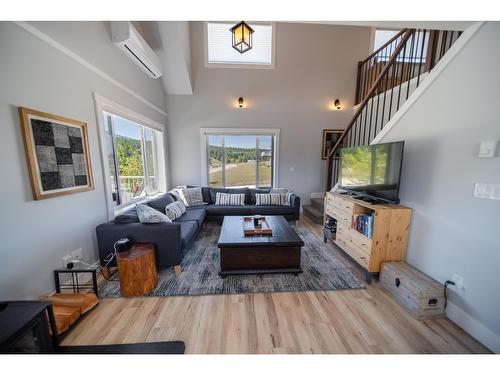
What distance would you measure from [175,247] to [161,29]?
11.2ft

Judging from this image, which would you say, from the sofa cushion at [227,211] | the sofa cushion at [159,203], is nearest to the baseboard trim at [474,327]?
the sofa cushion at [227,211]

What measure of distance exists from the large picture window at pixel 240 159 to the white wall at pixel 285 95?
9.8 inches

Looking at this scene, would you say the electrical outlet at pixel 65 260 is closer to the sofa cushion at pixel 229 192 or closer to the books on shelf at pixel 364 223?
the sofa cushion at pixel 229 192

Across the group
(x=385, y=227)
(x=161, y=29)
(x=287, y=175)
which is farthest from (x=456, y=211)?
(x=161, y=29)

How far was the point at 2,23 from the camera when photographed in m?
1.28

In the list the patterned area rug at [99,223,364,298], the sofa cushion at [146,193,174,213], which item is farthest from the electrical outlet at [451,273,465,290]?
the sofa cushion at [146,193,174,213]

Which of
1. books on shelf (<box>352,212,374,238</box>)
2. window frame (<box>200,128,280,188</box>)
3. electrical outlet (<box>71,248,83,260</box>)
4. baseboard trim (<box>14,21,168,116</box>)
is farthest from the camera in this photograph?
window frame (<box>200,128,280,188</box>)

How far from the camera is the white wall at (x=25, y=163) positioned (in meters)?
1.32

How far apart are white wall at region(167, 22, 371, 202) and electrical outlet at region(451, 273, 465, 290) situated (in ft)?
11.4

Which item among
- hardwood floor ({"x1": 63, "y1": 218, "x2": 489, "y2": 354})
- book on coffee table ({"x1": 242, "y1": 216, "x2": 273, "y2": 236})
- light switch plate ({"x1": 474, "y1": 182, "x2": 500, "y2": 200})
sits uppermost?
light switch plate ({"x1": 474, "y1": 182, "x2": 500, "y2": 200})

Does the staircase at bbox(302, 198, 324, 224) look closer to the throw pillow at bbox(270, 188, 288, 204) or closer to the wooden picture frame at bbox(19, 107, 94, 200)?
the throw pillow at bbox(270, 188, 288, 204)

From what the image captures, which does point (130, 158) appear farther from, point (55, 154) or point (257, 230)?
point (257, 230)

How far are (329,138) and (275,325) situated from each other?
4.35m

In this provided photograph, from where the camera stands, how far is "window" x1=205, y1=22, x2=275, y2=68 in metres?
4.09
